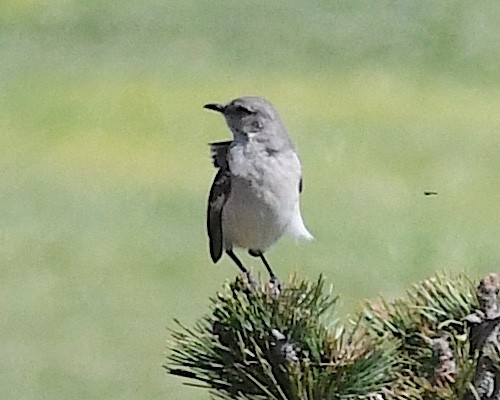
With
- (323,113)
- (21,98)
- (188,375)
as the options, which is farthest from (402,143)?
(188,375)

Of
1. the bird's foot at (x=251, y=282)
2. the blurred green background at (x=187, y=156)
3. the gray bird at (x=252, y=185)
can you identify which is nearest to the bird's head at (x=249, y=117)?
the gray bird at (x=252, y=185)

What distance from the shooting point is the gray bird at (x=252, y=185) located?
103 cm

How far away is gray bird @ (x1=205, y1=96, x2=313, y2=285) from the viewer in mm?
1025

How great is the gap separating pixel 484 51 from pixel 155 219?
0.54 metres

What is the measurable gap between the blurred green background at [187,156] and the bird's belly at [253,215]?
1.81 feet

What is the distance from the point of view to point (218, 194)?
1.03 metres

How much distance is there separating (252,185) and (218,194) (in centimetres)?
3

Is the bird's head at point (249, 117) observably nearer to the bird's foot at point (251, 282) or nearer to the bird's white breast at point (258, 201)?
the bird's white breast at point (258, 201)

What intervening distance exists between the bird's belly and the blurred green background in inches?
21.7

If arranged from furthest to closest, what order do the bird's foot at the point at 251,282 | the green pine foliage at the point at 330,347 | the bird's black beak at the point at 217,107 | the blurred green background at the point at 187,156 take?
the blurred green background at the point at 187,156 → the bird's black beak at the point at 217,107 → the bird's foot at the point at 251,282 → the green pine foliage at the point at 330,347

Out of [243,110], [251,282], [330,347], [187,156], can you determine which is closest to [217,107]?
[243,110]

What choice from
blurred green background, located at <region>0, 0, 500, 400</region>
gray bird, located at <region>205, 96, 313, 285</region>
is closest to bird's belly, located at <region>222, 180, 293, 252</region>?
gray bird, located at <region>205, 96, 313, 285</region>

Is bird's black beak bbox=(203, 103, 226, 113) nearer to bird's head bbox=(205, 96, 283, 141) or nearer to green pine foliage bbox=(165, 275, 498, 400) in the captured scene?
bird's head bbox=(205, 96, 283, 141)

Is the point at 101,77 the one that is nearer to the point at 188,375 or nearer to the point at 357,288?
the point at 357,288
